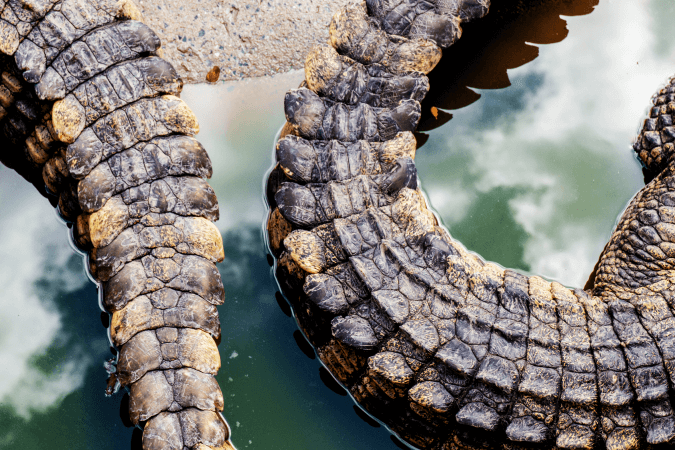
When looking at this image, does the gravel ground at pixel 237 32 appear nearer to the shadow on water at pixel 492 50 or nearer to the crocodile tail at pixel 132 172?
the crocodile tail at pixel 132 172

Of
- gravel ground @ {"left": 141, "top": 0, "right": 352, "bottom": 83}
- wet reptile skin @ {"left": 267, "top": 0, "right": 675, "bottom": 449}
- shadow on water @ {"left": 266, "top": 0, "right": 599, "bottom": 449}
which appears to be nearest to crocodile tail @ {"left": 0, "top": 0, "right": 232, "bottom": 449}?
wet reptile skin @ {"left": 267, "top": 0, "right": 675, "bottom": 449}

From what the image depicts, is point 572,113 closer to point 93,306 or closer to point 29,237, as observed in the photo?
point 93,306

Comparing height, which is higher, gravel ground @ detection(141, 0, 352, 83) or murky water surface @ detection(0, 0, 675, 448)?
gravel ground @ detection(141, 0, 352, 83)

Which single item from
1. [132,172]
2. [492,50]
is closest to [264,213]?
[132,172]

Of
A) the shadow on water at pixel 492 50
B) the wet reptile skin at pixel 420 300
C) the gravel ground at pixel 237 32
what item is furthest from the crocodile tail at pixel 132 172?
the shadow on water at pixel 492 50

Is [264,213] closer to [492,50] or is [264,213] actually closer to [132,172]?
[132,172]

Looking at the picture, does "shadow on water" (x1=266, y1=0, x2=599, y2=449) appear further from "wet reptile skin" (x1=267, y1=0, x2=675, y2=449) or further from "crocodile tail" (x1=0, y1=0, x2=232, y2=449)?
"crocodile tail" (x1=0, y1=0, x2=232, y2=449)

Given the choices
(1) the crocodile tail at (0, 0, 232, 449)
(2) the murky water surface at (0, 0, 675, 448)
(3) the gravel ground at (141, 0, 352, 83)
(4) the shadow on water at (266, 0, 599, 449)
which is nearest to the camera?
(1) the crocodile tail at (0, 0, 232, 449)
